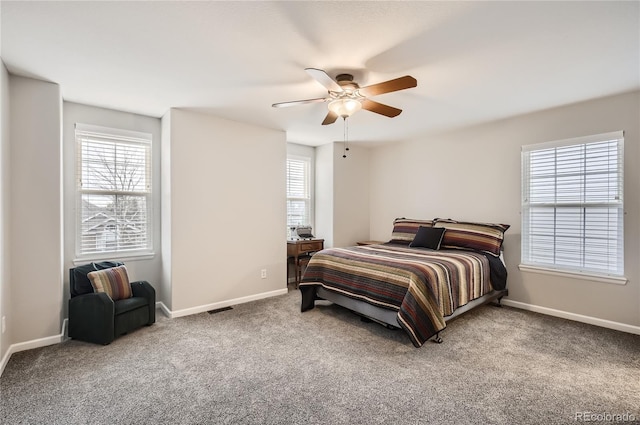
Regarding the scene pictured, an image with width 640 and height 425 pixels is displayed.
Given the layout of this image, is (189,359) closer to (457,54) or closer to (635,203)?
(457,54)

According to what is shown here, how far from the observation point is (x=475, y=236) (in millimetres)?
3824

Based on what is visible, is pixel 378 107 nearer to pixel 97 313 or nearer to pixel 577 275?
pixel 577 275

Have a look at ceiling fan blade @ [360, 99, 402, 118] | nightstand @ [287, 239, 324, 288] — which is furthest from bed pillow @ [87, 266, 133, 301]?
ceiling fan blade @ [360, 99, 402, 118]

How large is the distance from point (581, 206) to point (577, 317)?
1.24 metres

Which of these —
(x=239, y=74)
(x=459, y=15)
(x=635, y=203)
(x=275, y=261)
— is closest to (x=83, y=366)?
(x=275, y=261)

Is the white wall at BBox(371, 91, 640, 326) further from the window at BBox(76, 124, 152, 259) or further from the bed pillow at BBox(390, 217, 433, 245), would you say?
the window at BBox(76, 124, 152, 259)

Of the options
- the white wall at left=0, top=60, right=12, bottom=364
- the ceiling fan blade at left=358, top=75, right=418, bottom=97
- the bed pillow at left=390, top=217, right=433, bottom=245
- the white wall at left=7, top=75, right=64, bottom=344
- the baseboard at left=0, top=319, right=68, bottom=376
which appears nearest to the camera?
the ceiling fan blade at left=358, top=75, right=418, bottom=97

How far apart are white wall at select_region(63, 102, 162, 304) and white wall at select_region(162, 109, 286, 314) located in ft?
0.83

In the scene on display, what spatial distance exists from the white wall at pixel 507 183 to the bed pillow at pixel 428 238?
658 mm

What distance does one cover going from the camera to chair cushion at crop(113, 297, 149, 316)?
2932 millimetres

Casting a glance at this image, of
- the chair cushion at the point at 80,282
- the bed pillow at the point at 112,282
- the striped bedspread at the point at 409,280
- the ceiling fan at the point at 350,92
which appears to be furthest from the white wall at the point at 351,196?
the chair cushion at the point at 80,282

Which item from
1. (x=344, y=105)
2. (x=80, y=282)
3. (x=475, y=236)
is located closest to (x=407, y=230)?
(x=475, y=236)

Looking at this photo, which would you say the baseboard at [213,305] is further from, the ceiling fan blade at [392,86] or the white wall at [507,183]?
the ceiling fan blade at [392,86]

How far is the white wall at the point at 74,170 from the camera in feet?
10.8
